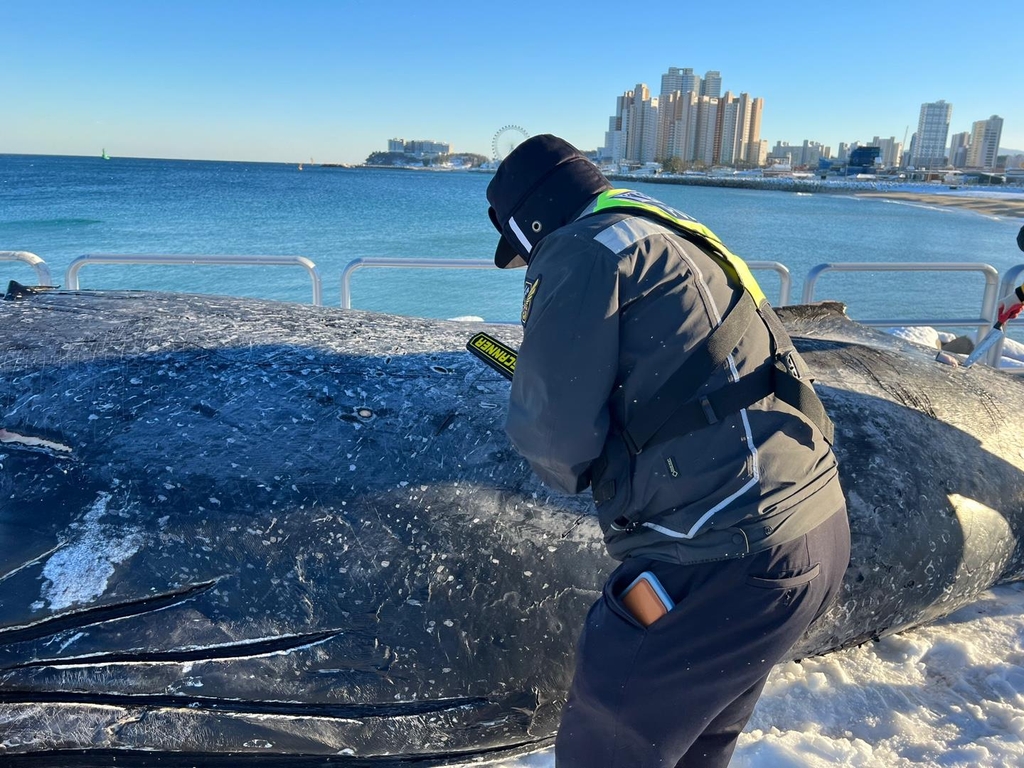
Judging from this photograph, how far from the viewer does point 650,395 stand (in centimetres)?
166

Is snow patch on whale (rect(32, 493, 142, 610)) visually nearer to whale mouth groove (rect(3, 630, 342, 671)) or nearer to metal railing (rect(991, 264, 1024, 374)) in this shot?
whale mouth groove (rect(3, 630, 342, 671))

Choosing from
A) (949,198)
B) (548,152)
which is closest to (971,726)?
(548,152)

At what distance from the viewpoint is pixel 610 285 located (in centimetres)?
160

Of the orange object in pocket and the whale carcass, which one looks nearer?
the orange object in pocket

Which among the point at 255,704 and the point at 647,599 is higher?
the point at 647,599

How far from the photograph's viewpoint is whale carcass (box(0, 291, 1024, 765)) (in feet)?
7.62

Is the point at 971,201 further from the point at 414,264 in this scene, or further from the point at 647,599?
the point at 647,599

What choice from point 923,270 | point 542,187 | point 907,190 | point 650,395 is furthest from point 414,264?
point 907,190

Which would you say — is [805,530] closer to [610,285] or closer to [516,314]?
[610,285]

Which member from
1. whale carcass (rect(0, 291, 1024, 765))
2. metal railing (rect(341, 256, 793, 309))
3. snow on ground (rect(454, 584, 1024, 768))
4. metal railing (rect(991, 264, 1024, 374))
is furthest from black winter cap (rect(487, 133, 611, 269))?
metal railing (rect(991, 264, 1024, 374))

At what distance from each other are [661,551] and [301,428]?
4.79 ft

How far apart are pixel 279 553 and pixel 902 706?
2.37 metres

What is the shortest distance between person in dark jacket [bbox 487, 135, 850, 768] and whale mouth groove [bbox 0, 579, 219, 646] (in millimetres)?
1318

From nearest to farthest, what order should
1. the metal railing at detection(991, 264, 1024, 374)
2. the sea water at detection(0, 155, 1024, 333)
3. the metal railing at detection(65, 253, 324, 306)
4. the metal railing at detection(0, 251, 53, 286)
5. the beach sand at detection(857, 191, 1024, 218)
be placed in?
the metal railing at detection(0, 251, 53, 286) → the metal railing at detection(65, 253, 324, 306) → the metal railing at detection(991, 264, 1024, 374) → the sea water at detection(0, 155, 1024, 333) → the beach sand at detection(857, 191, 1024, 218)
